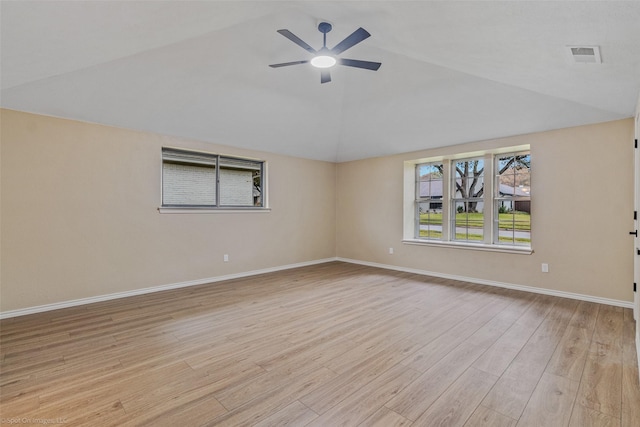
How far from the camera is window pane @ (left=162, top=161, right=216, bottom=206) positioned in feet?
15.0

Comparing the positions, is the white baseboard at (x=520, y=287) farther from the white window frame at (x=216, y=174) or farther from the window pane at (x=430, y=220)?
the white window frame at (x=216, y=174)

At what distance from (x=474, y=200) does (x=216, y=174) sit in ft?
14.7

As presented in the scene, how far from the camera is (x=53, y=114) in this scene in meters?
3.50

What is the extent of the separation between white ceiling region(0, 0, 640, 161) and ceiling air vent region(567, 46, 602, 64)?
2.2 inches

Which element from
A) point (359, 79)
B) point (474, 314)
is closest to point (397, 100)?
point (359, 79)

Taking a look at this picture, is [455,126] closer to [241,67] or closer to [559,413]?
[241,67]

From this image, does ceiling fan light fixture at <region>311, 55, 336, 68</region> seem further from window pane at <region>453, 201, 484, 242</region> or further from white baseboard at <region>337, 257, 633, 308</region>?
white baseboard at <region>337, 257, 633, 308</region>

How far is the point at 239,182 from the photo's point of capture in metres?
5.41

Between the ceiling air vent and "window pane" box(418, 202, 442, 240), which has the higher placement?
the ceiling air vent

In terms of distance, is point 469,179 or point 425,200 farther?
point 425,200

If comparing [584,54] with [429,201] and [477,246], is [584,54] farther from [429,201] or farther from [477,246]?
[429,201]

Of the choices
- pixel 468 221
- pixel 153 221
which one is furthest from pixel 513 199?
pixel 153 221

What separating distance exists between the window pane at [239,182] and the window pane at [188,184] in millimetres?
204

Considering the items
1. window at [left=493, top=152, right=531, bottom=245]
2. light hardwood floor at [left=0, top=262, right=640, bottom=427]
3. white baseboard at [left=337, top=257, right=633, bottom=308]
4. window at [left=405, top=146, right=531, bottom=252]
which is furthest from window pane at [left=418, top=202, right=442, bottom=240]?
light hardwood floor at [left=0, top=262, right=640, bottom=427]
